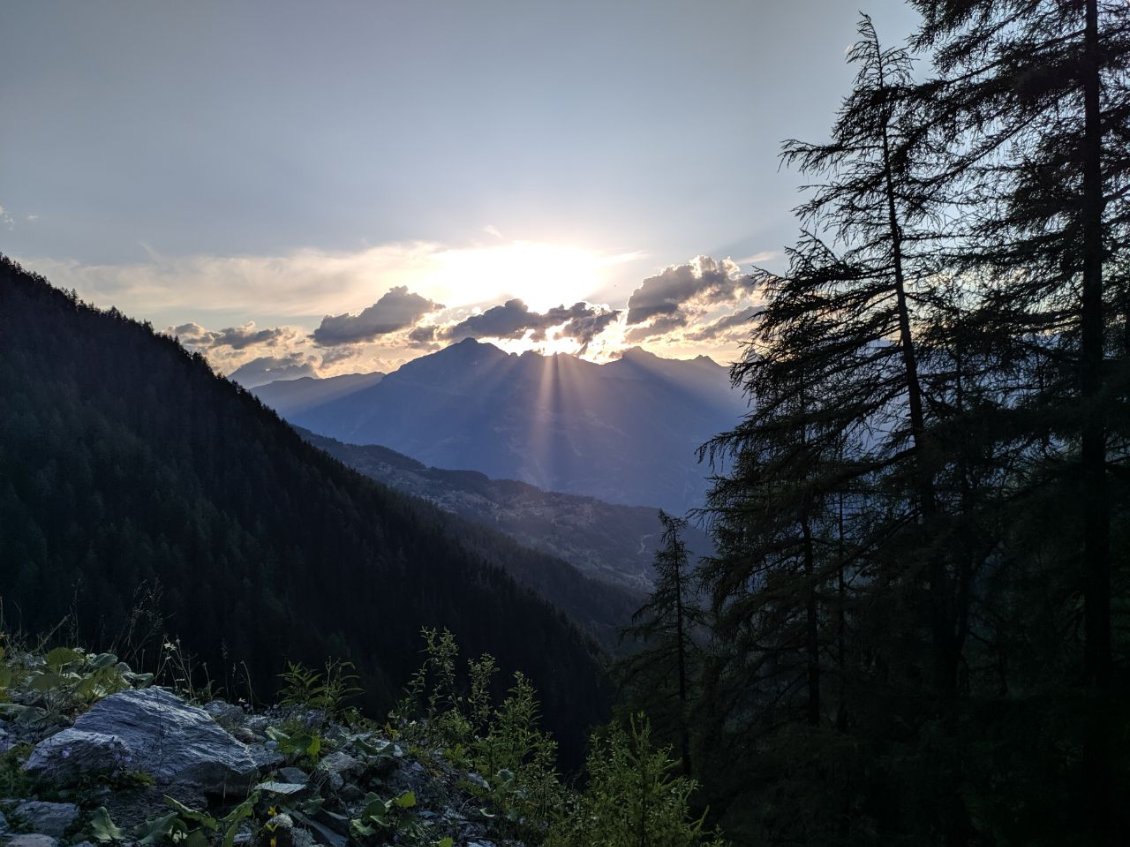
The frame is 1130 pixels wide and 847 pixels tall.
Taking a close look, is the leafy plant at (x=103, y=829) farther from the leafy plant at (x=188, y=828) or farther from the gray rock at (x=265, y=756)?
the gray rock at (x=265, y=756)

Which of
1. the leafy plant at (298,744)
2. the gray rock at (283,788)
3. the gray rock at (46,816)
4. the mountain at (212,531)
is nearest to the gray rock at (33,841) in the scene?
the gray rock at (46,816)

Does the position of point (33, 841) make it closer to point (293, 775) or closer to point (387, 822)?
point (293, 775)

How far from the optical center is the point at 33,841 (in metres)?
2.57

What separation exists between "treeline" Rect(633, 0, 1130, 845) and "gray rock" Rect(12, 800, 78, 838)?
338 inches

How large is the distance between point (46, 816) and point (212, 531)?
3695 inches

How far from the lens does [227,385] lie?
11269cm

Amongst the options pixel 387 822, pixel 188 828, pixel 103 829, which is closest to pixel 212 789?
pixel 188 828

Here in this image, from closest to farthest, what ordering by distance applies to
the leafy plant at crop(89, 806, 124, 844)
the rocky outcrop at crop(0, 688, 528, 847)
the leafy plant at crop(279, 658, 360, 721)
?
1. the leafy plant at crop(89, 806, 124, 844)
2. the rocky outcrop at crop(0, 688, 528, 847)
3. the leafy plant at crop(279, 658, 360, 721)

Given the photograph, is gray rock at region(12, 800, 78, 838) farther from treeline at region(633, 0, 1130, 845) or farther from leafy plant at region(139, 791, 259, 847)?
treeline at region(633, 0, 1130, 845)

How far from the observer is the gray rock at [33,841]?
2.53m

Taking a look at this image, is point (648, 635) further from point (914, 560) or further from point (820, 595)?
point (914, 560)

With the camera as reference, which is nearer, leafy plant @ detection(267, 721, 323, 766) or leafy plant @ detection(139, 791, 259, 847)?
leafy plant @ detection(139, 791, 259, 847)

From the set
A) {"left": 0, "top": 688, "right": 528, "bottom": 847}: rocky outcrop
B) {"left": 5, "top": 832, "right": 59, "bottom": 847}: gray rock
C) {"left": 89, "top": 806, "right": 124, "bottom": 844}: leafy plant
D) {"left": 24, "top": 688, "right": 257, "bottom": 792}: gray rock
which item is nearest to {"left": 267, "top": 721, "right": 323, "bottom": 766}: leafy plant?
{"left": 0, "top": 688, "right": 528, "bottom": 847}: rocky outcrop

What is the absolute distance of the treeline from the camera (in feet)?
23.9
